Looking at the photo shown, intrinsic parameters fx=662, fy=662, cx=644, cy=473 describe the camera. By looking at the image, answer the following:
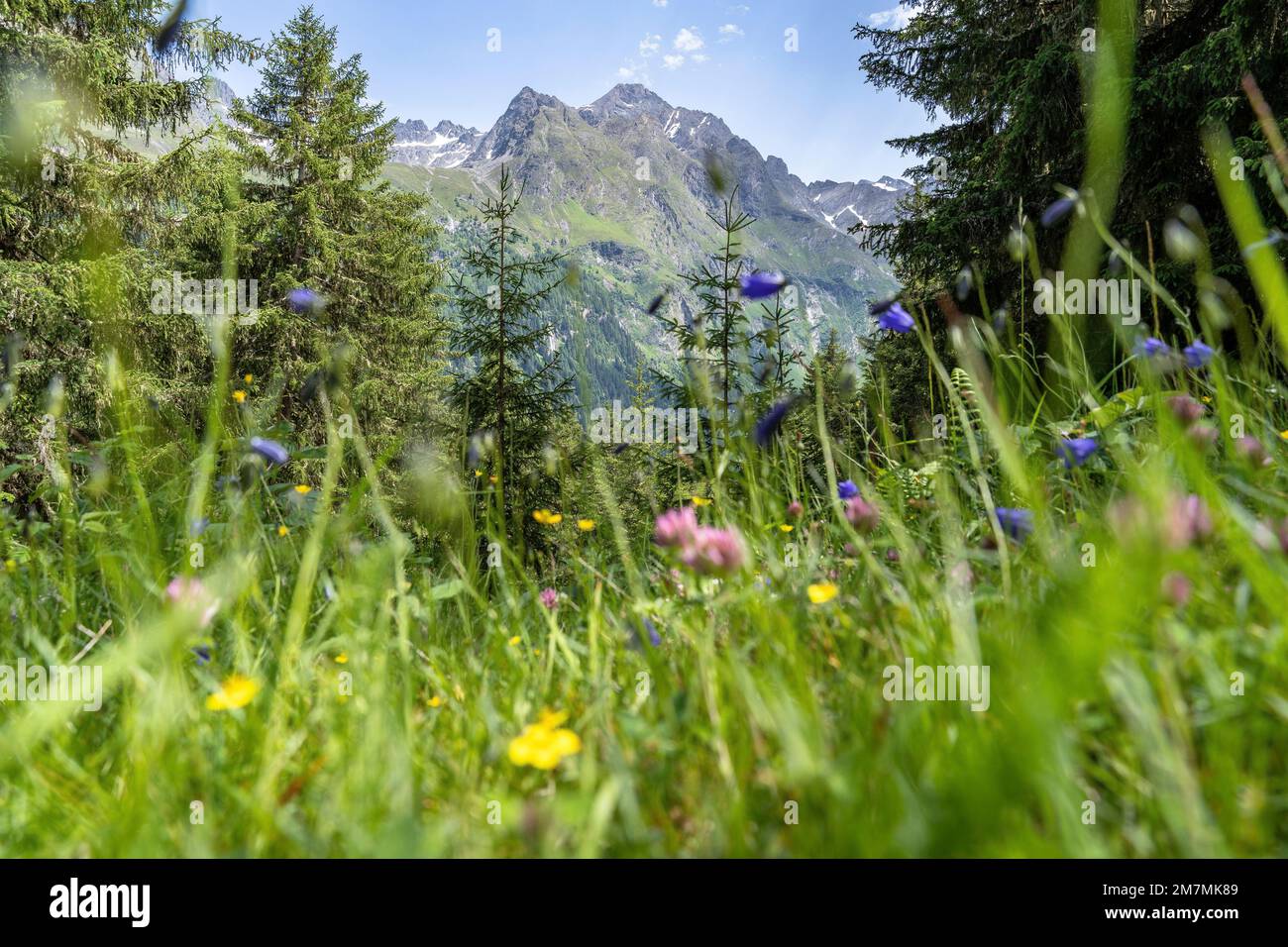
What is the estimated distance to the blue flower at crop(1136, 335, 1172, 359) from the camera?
154 cm

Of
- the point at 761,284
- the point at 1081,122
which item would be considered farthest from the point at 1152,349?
the point at 1081,122

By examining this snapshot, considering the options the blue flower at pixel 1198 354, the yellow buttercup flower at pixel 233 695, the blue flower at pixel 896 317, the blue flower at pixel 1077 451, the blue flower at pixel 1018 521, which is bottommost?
the yellow buttercup flower at pixel 233 695

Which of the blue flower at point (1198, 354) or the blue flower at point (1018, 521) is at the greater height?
the blue flower at point (1198, 354)

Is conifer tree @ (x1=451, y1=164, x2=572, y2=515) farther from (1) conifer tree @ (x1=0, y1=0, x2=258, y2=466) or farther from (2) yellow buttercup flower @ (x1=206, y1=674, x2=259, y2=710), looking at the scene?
(2) yellow buttercup flower @ (x1=206, y1=674, x2=259, y2=710)

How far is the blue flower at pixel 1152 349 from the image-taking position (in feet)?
5.05

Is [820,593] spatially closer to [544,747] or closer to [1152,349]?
[544,747]

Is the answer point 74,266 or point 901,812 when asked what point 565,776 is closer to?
point 901,812

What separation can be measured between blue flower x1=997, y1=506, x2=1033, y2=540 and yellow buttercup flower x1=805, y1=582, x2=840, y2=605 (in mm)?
365

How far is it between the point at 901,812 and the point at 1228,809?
299 millimetres

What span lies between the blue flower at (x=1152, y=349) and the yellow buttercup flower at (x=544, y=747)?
1515mm

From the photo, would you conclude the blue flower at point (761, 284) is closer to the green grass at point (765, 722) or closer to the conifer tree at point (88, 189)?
the green grass at point (765, 722)

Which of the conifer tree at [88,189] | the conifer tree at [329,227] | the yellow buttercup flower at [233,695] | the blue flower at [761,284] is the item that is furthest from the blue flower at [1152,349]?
the conifer tree at [329,227]
